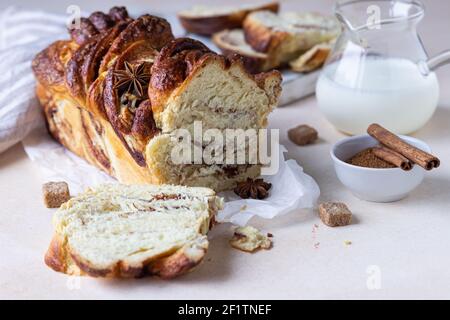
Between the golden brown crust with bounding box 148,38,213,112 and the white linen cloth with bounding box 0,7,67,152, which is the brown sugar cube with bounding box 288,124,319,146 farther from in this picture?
the white linen cloth with bounding box 0,7,67,152

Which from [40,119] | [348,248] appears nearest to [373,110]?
[348,248]

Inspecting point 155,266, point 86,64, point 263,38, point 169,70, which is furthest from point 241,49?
point 155,266

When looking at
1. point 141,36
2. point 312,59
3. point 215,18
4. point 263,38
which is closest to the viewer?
point 141,36

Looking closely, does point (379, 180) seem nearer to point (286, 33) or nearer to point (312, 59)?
point (312, 59)

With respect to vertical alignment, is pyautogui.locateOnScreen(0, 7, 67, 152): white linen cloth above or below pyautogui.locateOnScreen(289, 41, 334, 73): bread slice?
above

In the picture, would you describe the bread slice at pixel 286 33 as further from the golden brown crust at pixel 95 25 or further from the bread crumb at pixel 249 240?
the bread crumb at pixel 249 240

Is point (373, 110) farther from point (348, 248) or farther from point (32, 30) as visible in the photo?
point (32, 30)

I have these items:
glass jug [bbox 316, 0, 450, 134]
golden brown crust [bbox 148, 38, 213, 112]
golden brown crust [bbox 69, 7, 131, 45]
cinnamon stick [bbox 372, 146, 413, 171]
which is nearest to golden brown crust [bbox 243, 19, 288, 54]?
glass jug [bbox 316, 0, 450, 134]
